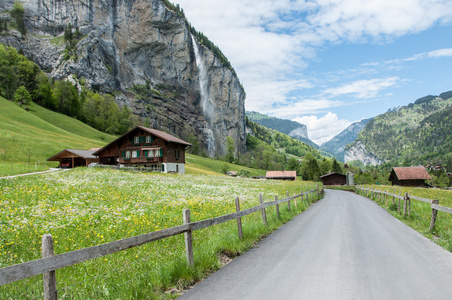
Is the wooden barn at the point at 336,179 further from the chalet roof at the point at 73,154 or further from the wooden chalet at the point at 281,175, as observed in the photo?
the chalet roof at the point at 73,154

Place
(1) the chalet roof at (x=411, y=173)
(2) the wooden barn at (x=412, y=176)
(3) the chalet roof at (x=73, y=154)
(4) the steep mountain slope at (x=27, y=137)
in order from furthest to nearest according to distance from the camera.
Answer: (2) the wooden barn at (x=412, y=176)
(1) the chalet roof at (x=411, y=173)
(3) the chalet roof at (x=73, y=154)
(4) the steep mountain slope at (x=27, y=137)

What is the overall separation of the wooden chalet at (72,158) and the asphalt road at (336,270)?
59397 millimetres

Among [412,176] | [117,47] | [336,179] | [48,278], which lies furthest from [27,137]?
[117,47]

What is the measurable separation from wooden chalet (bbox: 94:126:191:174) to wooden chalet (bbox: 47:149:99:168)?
7.61ft

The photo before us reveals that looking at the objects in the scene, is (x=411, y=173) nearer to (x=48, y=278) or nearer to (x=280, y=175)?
(x=280, y=175)

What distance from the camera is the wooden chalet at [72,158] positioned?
196ft

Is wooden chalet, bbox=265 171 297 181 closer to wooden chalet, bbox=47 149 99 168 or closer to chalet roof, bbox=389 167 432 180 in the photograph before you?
chalet roof, bbox=389 167 432 180

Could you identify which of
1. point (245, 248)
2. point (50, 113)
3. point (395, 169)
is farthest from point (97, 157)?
point (395, 169)

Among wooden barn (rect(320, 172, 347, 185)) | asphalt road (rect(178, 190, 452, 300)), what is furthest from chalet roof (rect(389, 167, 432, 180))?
asphalt road (rect(178, 190, 452, 300))

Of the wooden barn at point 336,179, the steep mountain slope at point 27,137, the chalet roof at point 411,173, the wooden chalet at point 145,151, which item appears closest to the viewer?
the steep mountain slope at point 27,137

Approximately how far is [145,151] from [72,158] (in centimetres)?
1531

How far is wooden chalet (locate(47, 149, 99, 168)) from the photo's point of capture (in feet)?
196

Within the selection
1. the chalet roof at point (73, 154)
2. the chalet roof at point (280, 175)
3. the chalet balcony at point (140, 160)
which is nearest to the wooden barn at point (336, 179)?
the chalet roof at point (280, 175)

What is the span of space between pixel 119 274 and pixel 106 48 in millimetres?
187342
